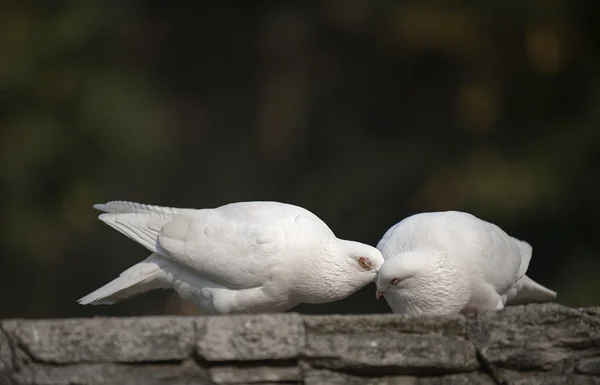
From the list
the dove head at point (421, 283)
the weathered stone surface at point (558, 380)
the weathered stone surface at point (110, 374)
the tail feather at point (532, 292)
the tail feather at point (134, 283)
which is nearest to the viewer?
the weathered stone surface at point (110, 374)

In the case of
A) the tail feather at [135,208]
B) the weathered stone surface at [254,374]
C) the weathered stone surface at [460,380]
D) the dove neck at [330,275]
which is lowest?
the weathered stone surface at [460,380]

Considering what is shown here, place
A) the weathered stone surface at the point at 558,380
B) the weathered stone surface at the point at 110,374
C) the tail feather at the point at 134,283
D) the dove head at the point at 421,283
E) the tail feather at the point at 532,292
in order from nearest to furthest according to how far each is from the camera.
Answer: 1. the weathered stone surface at the point at 110,374
2. the weathered stone surface at the point at 558,380
3. the dove head at the point at 421,283
4. the tail feather at the point at 134,283
5. the tail feather at the point at 532,292

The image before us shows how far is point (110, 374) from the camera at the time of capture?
8.03ft

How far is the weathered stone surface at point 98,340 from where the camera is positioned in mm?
2455

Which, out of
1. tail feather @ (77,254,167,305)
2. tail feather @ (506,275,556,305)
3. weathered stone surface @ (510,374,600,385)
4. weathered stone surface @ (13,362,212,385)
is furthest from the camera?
tail feather @ (506,275,556,305)

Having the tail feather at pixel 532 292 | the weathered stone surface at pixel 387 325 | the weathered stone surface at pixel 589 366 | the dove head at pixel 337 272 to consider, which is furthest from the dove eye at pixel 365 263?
the tail feather at pixel 532 292

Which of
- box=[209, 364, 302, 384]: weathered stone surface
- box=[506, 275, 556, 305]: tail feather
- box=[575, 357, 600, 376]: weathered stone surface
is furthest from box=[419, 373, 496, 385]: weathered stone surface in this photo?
box=[506, 275, 556, 305]: tail feather

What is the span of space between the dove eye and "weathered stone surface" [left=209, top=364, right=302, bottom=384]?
1.56ft

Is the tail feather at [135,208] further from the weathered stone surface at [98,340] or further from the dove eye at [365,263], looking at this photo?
the weathered stone surface at [98,340]

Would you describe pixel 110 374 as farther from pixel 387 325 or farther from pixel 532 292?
pixel 532 292

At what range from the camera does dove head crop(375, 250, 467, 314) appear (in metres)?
2.82

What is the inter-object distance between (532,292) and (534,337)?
101 cm

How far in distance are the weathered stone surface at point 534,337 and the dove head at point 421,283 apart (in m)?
0.29

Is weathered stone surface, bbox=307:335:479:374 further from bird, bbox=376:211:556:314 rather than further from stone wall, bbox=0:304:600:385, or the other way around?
bird, bbox=376:211:556:314
